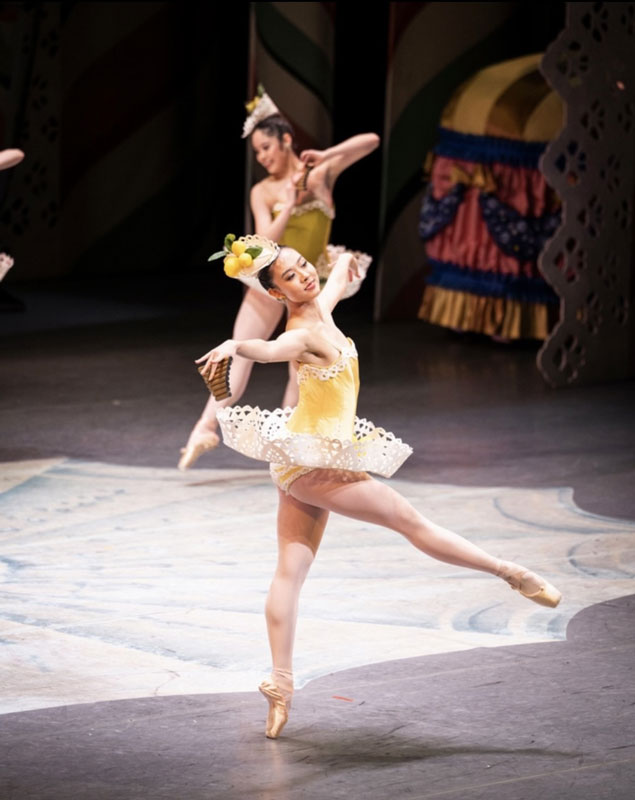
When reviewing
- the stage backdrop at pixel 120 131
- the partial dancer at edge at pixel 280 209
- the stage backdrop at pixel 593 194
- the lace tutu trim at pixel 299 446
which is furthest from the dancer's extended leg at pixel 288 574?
the stage backdrop at pixel 120 131

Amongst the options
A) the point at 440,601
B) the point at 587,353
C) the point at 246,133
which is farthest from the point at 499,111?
Result: the point at 440,601

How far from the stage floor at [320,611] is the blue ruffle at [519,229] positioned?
1033 millimetres

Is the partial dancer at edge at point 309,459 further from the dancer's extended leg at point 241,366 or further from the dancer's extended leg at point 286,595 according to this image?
the dancer's extended leg at point 241,366

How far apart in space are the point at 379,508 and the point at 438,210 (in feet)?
17.4

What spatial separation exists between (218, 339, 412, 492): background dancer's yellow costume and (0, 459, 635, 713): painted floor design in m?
0.63

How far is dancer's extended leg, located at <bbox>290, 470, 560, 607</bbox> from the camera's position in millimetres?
3615

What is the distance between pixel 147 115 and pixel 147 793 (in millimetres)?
8474

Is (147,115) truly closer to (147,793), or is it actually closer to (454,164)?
(454,164)

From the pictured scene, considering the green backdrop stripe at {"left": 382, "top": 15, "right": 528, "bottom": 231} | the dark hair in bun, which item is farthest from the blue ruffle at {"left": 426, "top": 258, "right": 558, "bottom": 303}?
the dark hair in bun

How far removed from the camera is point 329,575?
4805 mm

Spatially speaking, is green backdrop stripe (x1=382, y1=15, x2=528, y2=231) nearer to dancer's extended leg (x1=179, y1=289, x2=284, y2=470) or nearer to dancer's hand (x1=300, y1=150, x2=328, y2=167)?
dancer's extended leg (x1=179, y1=289, x2=284, y2=470)

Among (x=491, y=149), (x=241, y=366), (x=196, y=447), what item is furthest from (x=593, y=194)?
(x=196, y=447)

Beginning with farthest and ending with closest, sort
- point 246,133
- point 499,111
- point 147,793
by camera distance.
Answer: point 499,111 < point 246,133 < point 147,793

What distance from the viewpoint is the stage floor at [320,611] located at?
341cm
